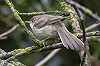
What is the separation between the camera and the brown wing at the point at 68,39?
1.68m

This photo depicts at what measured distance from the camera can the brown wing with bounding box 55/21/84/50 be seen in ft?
5.53

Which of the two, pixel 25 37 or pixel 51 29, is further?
pixel 25 37

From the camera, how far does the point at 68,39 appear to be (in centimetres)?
182

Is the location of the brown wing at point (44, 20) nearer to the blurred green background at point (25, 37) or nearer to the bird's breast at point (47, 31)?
the bird's breast at point (47, 31)

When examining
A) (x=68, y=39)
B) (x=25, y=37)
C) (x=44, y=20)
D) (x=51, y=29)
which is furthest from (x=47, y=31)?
(x=25, y=37)

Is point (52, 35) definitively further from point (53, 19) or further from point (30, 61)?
point (30, 61)

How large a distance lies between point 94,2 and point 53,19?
1838 mm

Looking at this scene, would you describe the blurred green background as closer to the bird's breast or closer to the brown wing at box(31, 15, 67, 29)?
the brown wing at box(31, 15, 67, 29)

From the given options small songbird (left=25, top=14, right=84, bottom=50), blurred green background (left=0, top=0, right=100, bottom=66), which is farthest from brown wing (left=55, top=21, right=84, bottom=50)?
blurred green background (left=0, top=0, right=100, bottom=66)

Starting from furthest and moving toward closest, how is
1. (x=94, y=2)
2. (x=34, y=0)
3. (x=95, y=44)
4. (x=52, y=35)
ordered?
(x=94, y=2), (x=34, y=0), (x=95, y=44), (x=52, y=35)

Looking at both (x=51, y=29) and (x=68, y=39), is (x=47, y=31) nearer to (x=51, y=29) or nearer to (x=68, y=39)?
(x=51, y=29)

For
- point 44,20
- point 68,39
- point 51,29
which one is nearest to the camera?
point 68,39

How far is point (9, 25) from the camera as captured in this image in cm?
298

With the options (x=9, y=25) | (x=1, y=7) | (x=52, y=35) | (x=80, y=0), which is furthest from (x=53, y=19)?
(x=80, y=0)
